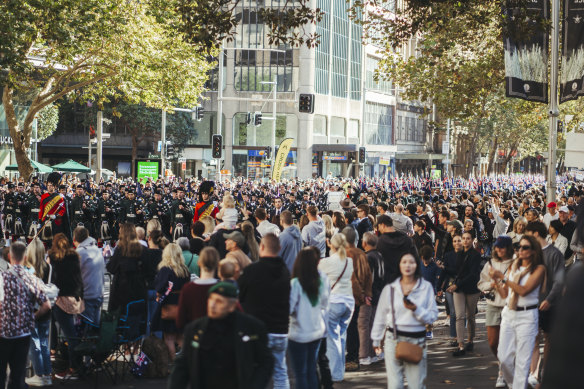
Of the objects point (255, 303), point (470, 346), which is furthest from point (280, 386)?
point (470, 346)

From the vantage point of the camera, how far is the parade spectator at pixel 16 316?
8.15 metres

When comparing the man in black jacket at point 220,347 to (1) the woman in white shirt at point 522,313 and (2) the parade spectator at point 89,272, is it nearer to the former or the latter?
(1) the woman in white shirt at point 522,313

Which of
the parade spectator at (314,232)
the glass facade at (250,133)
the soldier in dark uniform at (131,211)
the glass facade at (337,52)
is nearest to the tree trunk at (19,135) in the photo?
the soldier in dark uniform at (131,211)

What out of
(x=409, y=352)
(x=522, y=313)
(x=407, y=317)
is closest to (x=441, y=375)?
(x=522, y=313)

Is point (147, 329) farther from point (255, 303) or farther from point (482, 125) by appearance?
point (482, 125)

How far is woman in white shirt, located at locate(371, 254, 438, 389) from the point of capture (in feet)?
25.5

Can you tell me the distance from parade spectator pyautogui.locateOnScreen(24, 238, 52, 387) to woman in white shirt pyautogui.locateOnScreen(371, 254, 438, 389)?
3809 millimetres

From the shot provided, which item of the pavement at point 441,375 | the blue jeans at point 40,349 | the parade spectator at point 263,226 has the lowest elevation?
the pavement at point 441,375

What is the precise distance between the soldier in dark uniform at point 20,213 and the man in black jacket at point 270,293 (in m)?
18.7

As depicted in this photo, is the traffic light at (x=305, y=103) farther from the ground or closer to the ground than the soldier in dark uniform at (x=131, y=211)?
farther from the ground

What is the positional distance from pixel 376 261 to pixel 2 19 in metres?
16.5

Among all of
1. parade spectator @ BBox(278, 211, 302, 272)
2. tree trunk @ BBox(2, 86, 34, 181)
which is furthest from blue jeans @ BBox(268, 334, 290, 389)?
tree trunk @ BBox(2, 86, 34, 181)

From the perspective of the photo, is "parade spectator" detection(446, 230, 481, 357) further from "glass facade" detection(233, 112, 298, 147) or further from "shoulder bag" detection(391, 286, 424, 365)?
"glass facade" detection(233, 112, 298, 147)

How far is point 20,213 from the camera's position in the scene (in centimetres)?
2620
